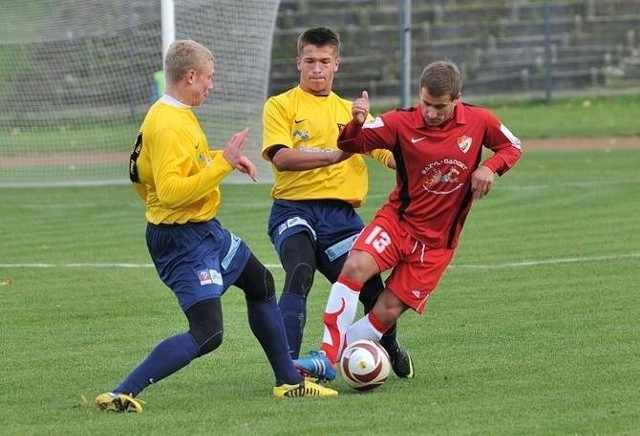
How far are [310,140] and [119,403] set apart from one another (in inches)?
84.3

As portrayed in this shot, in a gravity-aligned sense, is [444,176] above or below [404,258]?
above

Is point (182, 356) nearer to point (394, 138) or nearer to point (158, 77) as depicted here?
point (394, 138)

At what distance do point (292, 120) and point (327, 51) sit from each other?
1.50 feet

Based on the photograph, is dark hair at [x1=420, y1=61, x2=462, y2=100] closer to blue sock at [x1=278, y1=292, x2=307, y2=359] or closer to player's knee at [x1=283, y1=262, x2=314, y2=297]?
player's knee at [x1=283, y1=262, x2=314, y2=297]

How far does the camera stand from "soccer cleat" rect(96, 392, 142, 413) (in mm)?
6715

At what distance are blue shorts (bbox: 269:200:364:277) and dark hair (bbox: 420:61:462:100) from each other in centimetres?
109

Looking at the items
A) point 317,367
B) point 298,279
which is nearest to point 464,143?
point 298,279

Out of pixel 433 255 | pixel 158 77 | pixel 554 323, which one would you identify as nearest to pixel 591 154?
pixel 158 77

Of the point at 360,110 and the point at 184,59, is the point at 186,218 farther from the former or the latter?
the point at 360,110

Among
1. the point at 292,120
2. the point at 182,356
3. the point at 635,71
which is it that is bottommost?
the point at 635,71

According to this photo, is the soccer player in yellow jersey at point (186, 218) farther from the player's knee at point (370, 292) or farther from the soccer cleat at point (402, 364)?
the player's knee at point (370, 292)

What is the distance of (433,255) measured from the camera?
762 cm

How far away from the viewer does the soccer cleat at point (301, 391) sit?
7.16 meters

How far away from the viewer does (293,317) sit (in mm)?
7754
